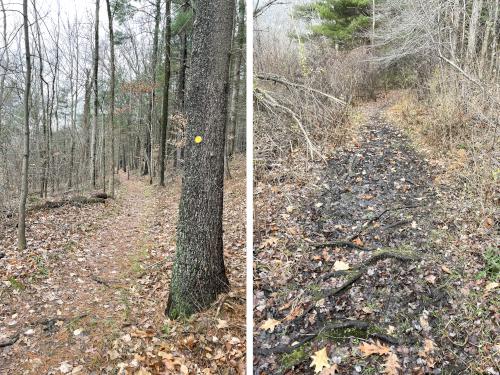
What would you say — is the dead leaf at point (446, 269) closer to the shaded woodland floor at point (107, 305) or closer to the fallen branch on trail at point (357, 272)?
the fallen branch on trail at point (357, 272)

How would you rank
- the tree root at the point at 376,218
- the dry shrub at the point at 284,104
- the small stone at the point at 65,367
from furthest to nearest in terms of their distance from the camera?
the small stone at the point at 65,367, the tree root at the point at 376,218, the dry shrub at the point at 284,104

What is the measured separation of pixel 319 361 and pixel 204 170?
4.49ft

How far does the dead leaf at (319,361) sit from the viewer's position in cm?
164

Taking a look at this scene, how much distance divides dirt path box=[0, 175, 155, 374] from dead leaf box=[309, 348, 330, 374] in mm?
1563

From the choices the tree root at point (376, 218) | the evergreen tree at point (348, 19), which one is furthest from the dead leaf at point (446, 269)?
the evergreen tree at point (348, 19)

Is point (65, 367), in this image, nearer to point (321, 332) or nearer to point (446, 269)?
point (321, 332)

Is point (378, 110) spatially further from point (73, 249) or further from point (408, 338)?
point (73, 249)

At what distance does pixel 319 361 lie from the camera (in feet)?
5.48

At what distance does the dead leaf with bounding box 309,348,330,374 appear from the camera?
5.38 ft

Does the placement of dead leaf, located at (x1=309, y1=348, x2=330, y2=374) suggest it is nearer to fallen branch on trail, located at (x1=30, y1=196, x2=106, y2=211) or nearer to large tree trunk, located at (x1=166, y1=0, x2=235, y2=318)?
large tree trunk, located at (x1=166, y1=0, x2=235, y2=318)

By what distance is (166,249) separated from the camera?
15.3ft

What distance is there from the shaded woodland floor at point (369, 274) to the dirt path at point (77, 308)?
1437 millimetres

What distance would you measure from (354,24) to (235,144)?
327 centimetres

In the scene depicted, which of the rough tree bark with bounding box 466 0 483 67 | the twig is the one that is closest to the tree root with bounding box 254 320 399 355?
the twig
